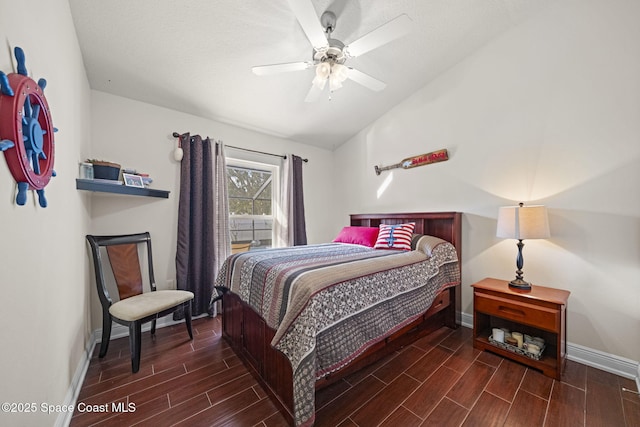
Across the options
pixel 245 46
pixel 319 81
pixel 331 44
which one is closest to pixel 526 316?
pixel 319 81

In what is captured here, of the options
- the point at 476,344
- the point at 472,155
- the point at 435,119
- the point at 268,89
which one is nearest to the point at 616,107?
the point at 472,155

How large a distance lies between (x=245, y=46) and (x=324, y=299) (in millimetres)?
2230

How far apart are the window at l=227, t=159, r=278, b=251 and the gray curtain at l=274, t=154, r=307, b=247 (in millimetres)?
140

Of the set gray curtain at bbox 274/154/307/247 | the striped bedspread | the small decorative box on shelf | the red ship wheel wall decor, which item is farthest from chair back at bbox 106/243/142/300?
the small decorative box on shelf

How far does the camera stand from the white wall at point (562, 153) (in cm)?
180

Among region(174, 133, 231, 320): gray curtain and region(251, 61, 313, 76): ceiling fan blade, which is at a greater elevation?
region(251, 61, 313, 76): ceiling fan blade

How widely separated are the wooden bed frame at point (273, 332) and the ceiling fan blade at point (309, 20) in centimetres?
204

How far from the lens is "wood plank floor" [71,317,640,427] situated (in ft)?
4.64

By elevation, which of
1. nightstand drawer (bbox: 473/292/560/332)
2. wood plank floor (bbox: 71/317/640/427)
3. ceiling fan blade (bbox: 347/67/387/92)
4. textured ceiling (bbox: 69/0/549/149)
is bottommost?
wood plank floor (bbox: 71/317/640/427)

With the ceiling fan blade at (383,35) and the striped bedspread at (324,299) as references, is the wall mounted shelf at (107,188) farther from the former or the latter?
the ceiling fan blade at (383,35)

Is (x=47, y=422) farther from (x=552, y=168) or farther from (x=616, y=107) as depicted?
(x=616, y=107)

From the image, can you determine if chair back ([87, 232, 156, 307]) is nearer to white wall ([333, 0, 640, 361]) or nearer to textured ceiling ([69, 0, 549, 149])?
textured ceiling ([69, 0, 549, 149])

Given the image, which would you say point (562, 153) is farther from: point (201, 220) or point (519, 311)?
point (201, 220)

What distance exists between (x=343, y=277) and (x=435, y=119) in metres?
2.45
